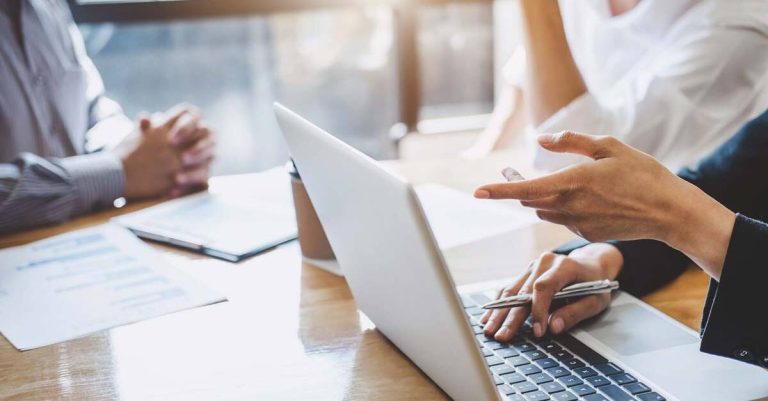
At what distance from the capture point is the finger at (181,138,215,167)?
148cm

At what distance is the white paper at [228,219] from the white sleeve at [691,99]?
487 millimetres

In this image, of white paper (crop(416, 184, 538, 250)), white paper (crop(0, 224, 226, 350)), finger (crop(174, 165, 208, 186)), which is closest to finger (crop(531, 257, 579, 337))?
white paper (crop(416, 184, 538, 250))

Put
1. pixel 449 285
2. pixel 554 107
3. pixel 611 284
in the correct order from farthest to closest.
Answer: pixel 554 107 → pixel 611 284 → pixel 449 285

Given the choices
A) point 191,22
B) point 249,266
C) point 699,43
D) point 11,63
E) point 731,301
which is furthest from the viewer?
point 191,22

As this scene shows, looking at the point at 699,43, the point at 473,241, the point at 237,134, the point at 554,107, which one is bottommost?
the point at 237,134

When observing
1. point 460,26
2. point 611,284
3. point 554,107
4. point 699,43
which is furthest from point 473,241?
point 460,26

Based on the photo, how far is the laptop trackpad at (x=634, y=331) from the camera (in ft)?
2.68

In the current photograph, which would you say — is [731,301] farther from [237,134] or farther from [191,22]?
[237,134]

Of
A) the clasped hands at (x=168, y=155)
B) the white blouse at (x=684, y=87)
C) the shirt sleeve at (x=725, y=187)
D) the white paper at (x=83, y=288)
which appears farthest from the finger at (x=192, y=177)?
the shirt sleeve at (x=725, y=187)

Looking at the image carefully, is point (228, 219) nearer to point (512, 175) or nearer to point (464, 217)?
point (464, 217)

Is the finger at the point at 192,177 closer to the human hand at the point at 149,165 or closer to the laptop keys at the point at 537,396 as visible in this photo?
the human hand at the point at 149,165

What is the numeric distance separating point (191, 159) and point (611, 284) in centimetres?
85

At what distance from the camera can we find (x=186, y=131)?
1.52 m

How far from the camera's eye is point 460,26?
3.08 meters
